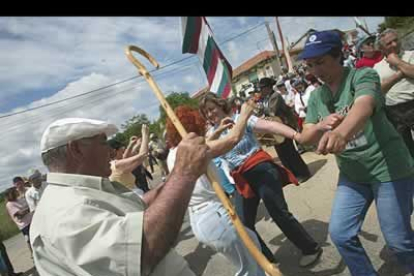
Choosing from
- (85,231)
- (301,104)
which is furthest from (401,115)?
(301,104)

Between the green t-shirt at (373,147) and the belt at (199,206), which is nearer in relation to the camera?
the green t-shirt at (373,147)

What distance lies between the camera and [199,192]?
111 inches

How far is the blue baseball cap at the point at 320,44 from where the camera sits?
238cm

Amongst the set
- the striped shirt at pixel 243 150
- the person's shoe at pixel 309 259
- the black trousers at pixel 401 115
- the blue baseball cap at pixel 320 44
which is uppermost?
the blue baseball cap at pixel 320 44

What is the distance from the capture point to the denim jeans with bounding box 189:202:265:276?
8.98 feet

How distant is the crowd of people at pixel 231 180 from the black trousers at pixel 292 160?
96.6 inches

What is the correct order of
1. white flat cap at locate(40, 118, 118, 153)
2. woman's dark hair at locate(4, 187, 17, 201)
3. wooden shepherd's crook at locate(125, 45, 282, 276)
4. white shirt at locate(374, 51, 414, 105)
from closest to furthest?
1. white flat cap at locate(40, 118, 118, 153)
2. wooden shepherd's crook at locate(125, 45, 282, 276)
3. white shirt at locate(374, 51, 414, 105)
4. woman's dark hair at locate(4, 187, 17, 201)

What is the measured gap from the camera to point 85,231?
1.43m

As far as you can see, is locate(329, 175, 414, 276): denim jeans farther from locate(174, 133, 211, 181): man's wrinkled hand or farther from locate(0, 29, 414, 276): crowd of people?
locate(174, 133, 211, 181): man's wrinkled hand

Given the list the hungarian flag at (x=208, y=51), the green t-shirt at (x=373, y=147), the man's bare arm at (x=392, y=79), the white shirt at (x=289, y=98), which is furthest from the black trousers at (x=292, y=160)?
the green t-shirt at (x=373, y=147)

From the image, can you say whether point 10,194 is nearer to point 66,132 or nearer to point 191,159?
point 66,132

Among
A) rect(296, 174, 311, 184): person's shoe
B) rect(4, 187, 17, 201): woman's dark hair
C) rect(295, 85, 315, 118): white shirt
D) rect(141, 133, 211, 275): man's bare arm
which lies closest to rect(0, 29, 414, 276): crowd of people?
rect(141, 133, 211, 275): man's bare arm

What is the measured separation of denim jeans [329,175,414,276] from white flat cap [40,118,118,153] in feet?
5.71

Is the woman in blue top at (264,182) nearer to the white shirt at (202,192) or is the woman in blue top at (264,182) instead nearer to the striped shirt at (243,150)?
the striped shirt at (243,150)
